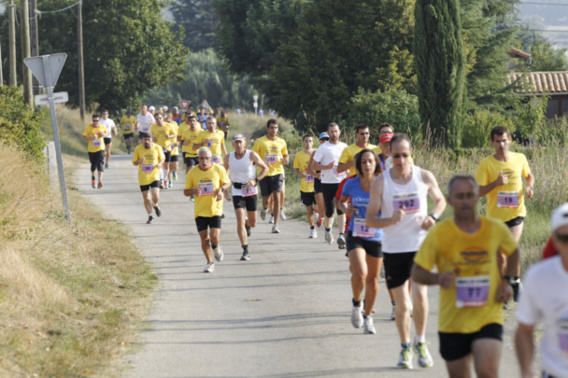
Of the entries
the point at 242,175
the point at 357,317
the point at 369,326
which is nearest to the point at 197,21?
the point at 242,175

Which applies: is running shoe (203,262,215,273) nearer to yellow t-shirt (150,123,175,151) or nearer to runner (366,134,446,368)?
runner (366,134,446,368)

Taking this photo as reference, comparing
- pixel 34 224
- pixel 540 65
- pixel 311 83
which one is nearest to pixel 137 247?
pixel 34 224

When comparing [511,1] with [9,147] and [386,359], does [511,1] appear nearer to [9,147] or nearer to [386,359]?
[9,147]

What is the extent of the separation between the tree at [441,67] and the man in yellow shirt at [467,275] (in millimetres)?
20747

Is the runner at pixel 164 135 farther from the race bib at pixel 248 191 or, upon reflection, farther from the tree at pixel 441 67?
the race bib at pixel 248 191

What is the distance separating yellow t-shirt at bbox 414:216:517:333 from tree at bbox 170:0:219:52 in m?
99.0

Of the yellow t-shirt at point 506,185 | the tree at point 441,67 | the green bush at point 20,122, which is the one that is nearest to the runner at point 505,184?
the yellow t-shirt at point 506,185

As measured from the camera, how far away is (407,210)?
7.51m

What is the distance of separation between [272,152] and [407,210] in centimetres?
883

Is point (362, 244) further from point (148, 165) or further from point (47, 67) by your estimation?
point (148, 165)

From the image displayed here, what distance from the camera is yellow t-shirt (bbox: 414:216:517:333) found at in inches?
218

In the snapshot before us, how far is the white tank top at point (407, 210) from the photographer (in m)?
7.48

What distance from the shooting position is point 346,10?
1406 inches

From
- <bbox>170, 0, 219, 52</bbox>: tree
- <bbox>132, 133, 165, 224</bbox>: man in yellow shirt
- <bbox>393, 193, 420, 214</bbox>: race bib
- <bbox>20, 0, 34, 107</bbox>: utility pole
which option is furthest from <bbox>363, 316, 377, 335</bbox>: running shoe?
<bbox>170, 0, 219, 52</bbox>: tree
